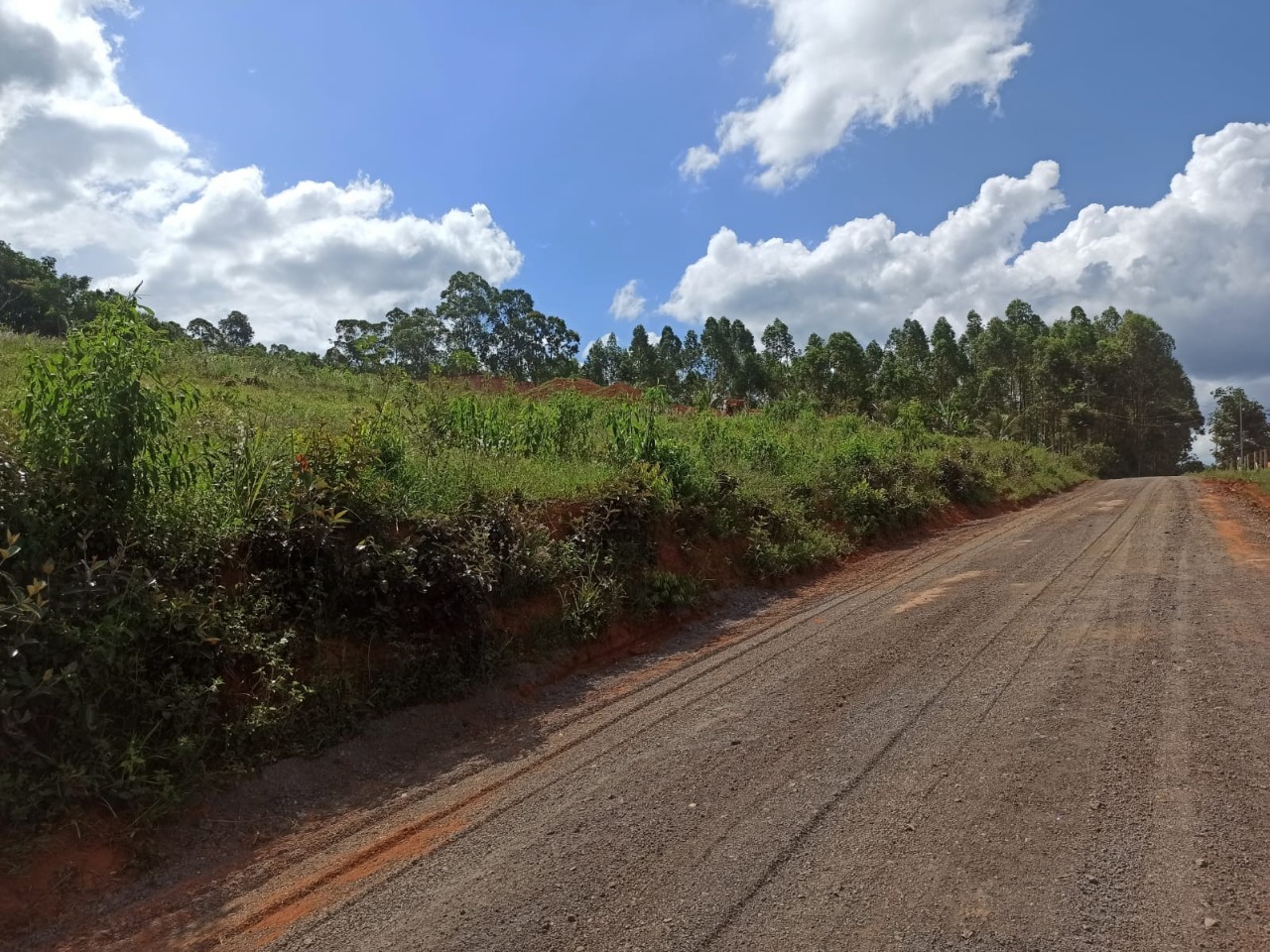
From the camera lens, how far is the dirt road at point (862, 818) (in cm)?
282

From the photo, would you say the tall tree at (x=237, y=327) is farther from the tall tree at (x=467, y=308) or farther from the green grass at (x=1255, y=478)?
the green grass at (x=1255, y=478)

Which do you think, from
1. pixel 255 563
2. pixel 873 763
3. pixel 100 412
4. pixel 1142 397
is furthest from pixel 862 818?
A: pixel 1142 397

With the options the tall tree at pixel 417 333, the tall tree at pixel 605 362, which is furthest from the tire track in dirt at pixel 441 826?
the tall tree at pixel 605 362

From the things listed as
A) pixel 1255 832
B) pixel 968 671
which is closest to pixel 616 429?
pixel 968 671

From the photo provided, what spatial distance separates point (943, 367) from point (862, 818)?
55267mm

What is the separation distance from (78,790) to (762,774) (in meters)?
3.68

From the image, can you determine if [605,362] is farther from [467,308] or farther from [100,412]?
[100,412]

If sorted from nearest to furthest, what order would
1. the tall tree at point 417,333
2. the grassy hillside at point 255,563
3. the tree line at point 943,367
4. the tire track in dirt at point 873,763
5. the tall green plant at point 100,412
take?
the tire track in dirt at point 873,763 → the grassy hillside at point 255,563 → the tall green plant at point 100,412 → the tall tree at point 417,333 → the tree line at point 943,367

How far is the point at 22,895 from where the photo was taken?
130 inches

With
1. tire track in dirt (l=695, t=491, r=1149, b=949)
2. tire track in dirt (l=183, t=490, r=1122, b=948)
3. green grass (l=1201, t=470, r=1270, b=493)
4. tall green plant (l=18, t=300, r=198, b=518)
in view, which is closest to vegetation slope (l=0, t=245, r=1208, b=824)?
tall green plant (l=18, t=300, r=198, b=518)

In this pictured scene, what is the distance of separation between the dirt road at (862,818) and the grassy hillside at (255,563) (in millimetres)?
1124

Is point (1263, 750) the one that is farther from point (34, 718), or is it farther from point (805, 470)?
point (805, 470)

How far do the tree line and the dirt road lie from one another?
3485 cm

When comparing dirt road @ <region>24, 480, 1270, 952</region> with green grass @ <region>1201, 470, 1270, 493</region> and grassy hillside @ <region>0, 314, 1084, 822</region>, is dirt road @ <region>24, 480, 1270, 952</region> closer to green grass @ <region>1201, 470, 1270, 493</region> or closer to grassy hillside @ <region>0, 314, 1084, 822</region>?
grassy hillside @ <region>0, 314, 1084, 822</region>
